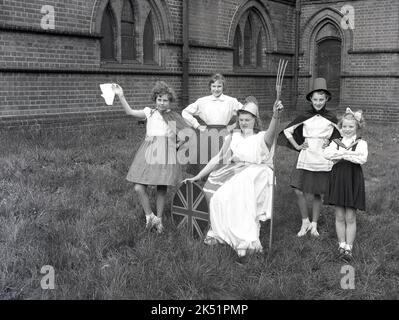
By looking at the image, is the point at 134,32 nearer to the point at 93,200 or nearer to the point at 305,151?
the point at 93,200

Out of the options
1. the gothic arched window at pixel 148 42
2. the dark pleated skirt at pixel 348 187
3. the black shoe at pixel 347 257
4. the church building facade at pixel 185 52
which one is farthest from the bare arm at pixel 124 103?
the gothic arched window at pixel 148 42

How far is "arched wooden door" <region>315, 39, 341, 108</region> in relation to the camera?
16.6 m

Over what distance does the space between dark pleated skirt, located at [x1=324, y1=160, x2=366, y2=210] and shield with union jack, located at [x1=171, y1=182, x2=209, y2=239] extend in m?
1.20

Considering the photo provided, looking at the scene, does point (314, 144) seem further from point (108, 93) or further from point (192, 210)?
point (108, 93)

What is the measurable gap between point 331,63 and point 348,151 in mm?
13276

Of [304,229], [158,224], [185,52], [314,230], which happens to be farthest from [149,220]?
[185,52]

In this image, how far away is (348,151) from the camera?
4.35 meters

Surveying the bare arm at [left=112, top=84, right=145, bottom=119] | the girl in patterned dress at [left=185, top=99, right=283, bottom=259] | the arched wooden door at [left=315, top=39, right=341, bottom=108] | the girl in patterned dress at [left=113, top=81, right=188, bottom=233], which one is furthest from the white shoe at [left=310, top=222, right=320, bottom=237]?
the arched wooden door at [left=315, top=39, right=341, bottom=108]

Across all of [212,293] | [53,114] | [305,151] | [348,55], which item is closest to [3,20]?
[53,114]

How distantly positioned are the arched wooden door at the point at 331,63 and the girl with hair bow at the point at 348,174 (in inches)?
505

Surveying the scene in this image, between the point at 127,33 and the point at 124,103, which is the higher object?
the point at 127,33

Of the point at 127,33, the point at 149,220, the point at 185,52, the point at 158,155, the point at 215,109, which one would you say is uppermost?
the point at 127,33

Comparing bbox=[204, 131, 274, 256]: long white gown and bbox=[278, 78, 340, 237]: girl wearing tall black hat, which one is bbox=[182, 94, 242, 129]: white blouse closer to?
bbox=[278, 78, 340, 237]: girl wearing tall black hat

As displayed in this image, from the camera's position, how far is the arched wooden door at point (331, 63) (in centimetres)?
1662
